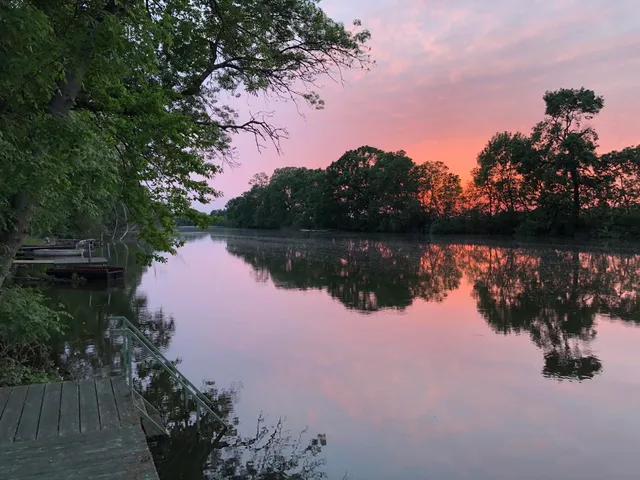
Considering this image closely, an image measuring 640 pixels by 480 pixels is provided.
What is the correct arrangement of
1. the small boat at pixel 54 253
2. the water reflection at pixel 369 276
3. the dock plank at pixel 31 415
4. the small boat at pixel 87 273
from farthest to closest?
the small boat at pixel 54 253, the small boat at pixel 87 273, the water reflection at pixel 369 276, the dock plank at pixel 31 415

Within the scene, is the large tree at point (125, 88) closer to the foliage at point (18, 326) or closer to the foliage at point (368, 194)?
the foliage at point (18, 326)

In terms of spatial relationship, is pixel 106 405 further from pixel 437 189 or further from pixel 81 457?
pixel 437 189

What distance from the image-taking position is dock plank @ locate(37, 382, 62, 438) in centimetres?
385

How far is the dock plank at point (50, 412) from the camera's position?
12.6ft

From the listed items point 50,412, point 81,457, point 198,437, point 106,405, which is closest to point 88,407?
point 106,405

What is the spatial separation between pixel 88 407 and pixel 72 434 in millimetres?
579

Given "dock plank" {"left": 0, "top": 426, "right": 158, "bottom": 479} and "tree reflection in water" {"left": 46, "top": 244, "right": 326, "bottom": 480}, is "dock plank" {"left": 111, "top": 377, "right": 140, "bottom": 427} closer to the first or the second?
"dock plank" {"left": 0, "top": 426, "right": 158, "bottom": 479}

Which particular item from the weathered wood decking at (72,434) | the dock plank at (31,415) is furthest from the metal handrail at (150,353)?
the dock plank at (31,415)

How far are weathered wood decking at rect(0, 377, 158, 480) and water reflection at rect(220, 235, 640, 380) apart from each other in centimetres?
777

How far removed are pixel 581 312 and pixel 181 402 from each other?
40.5 ft

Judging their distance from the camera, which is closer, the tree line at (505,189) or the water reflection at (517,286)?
the water reflection at (517,286)

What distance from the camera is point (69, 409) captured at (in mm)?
4293

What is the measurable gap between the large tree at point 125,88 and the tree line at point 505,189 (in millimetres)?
50681

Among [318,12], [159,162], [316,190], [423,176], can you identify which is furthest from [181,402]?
[316,190]
